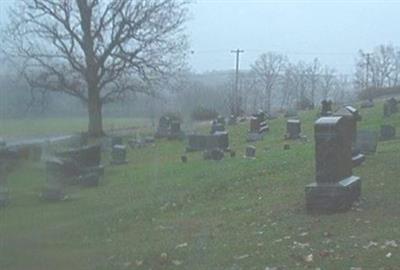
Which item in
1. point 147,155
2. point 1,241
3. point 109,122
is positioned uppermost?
point 109,122

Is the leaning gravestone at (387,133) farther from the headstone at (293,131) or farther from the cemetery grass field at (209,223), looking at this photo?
the headstone at (293,131)

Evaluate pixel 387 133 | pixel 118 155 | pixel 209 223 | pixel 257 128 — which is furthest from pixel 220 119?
pixel 209 223

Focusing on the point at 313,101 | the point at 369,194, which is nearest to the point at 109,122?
the point at 369,194

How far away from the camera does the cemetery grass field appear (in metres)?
4.29

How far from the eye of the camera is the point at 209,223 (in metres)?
9.92

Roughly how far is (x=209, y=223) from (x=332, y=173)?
1.84 meters

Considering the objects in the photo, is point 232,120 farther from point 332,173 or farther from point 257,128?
point 332,173

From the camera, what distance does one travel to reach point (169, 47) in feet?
110

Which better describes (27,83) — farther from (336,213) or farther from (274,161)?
(274,161)

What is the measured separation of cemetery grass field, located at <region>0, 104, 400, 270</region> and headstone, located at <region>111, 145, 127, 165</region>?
15.0ft

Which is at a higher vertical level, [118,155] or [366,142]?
[366,142]

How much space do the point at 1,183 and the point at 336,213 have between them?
16.8ft

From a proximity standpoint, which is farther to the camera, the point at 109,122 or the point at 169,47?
the point at 169,47

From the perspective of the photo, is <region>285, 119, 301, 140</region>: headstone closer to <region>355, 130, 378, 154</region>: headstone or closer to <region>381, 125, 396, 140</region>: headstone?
<region>381, 125, 396, 140</region>: headstone
